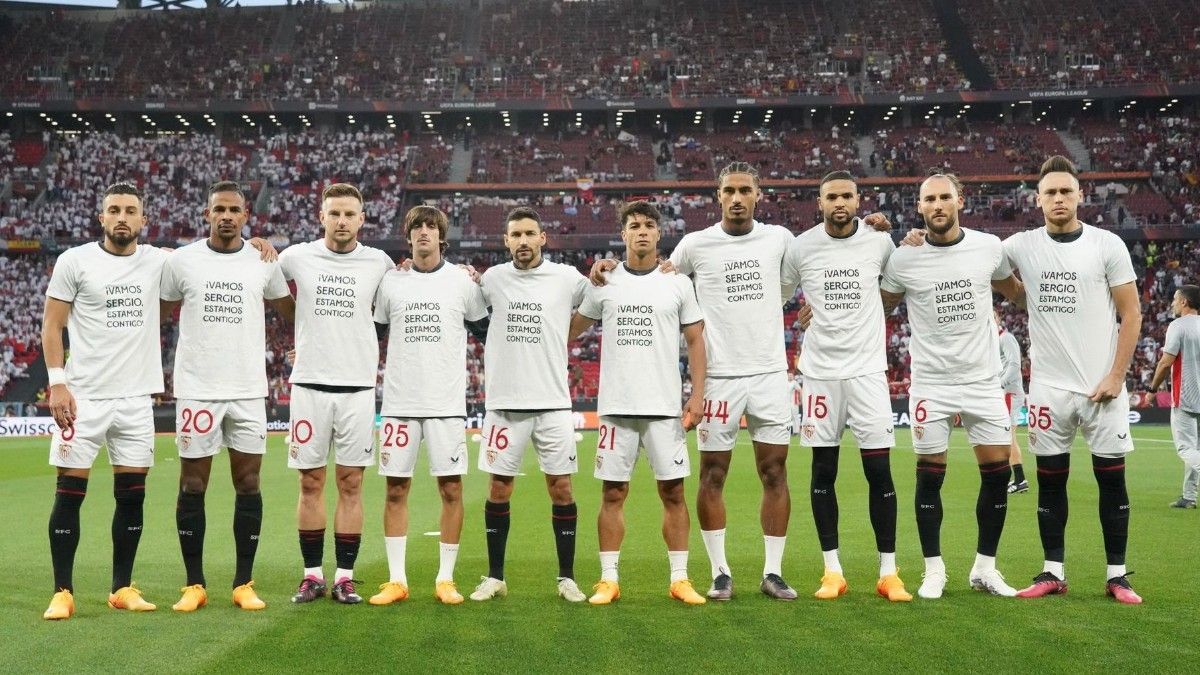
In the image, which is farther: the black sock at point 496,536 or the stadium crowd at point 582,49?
the stadium crowd at point 582,49

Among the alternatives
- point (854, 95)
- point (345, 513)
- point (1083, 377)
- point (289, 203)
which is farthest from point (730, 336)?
point (854, 95)

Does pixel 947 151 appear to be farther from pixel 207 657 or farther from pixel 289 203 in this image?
pixel 207 657

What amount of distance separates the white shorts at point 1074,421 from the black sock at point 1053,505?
0.09 metres

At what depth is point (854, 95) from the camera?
A: 169 feet

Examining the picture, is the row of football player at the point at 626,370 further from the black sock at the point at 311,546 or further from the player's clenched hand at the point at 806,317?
the player's clenched hand at the point at 806,317

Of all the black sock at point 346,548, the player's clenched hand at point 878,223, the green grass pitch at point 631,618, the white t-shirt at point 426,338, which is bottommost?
the green grass pitch at point 631,618

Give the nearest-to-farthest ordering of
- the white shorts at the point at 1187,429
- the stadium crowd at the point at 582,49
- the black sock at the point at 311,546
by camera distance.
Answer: the black sock at the point at 311,546, the white shorts at the point at 1187,429, the stadium crowd at the point at 582,49

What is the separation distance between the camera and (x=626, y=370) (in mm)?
7391

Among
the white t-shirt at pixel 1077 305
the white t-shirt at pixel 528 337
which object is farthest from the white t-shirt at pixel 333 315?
the white t-shirt at pixel 1077 305

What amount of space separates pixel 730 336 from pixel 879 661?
2.62 metres

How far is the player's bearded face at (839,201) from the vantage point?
7.45 m

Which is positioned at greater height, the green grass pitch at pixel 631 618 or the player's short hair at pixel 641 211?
the player's short hair at pixel 641 211

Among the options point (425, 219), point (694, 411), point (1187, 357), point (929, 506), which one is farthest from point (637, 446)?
point (1187, 357)

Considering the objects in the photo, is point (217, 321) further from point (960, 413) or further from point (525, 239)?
point (960, 413)
